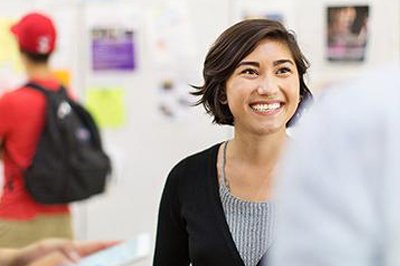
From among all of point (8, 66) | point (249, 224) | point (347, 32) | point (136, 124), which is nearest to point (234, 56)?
point (249, 224)

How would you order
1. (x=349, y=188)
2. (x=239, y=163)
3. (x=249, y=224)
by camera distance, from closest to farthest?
(x=349, y=188)
(x=249, y=224)
(x=239, y=163)

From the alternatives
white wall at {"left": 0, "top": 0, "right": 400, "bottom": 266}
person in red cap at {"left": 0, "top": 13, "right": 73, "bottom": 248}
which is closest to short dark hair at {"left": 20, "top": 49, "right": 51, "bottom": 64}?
person in red cap at {"left": 0, "top": 13, "right": 73, "bottom": 248}

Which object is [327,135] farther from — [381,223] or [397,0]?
[397,0]

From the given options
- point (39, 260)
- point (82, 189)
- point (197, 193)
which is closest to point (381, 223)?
point (39, 260)

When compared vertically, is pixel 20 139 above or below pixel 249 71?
below

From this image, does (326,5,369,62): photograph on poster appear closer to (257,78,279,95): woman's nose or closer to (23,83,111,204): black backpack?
(23,83,111,204): black backpack

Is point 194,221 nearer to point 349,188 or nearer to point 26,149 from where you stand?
point 349,188

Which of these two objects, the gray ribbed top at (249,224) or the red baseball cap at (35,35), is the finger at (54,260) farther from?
the red baseball cap at (35,35)

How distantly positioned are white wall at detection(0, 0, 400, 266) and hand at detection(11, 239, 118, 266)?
2.30 m

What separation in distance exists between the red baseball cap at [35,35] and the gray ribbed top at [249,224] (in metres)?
1.56

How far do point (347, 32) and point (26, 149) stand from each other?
5.09 feet

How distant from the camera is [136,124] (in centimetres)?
411

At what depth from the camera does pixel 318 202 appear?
0.67 metres

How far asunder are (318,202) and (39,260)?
114 cm
